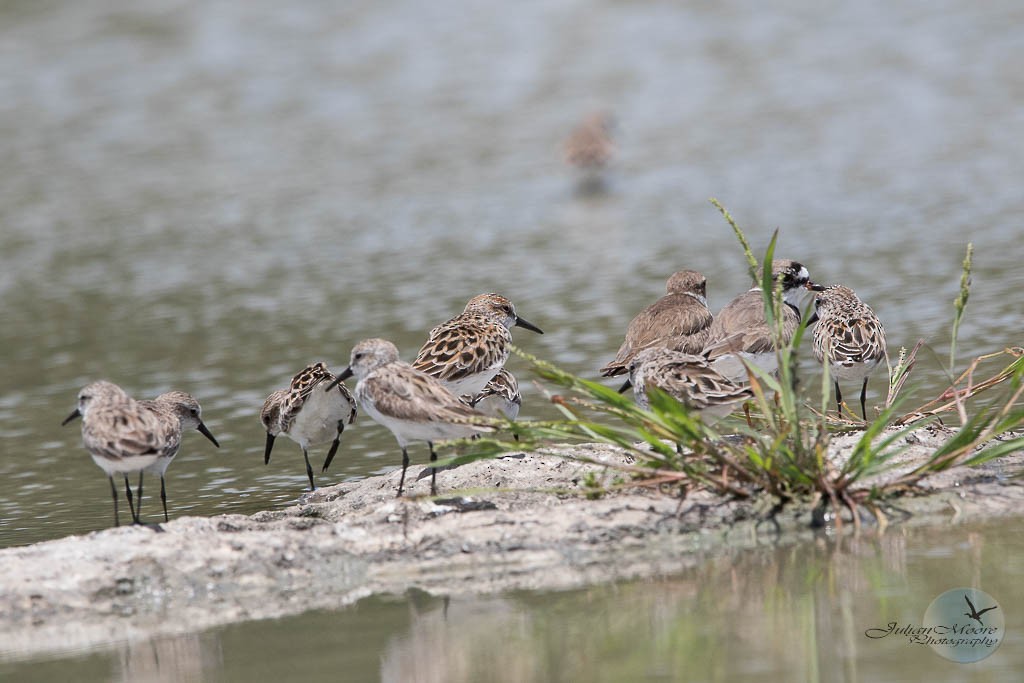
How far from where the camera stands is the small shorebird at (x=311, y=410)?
8742 mm

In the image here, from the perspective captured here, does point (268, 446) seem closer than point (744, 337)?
No

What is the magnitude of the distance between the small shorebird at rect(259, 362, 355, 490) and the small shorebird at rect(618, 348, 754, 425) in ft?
6.08

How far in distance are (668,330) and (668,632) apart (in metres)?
4.04

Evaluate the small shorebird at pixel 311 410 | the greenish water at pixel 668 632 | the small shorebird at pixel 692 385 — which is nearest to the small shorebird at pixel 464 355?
the small shorebird at pixel 311 410

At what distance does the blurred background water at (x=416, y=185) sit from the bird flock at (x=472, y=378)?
59cm

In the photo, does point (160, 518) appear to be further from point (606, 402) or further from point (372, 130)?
point (372, 130)

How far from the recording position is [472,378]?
8.83 meters

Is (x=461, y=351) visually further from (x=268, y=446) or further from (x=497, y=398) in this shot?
(x=268, y=446)

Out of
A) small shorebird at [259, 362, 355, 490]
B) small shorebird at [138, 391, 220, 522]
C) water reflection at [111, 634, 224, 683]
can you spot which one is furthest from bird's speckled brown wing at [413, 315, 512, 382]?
water reflection at [111, 634, 224, 683]

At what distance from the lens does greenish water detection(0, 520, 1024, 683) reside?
5.21 metres

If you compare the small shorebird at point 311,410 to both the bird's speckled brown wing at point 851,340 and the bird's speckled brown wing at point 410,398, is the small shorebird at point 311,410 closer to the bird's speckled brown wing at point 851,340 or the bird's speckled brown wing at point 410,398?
the bird's speckled brown wing at point 410,398

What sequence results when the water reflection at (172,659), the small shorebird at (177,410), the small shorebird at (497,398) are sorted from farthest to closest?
the small shorebird at (497,398) → the small shorebird at (177,410) → the water reflection at (172,659)

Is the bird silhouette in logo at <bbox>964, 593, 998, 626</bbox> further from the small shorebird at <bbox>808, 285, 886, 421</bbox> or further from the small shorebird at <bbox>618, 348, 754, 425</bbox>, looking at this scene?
the small shorebird at <bbox>808, 285, 886, 421</bbox>

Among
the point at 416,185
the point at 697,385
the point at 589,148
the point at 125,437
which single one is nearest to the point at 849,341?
the point at 697,385
